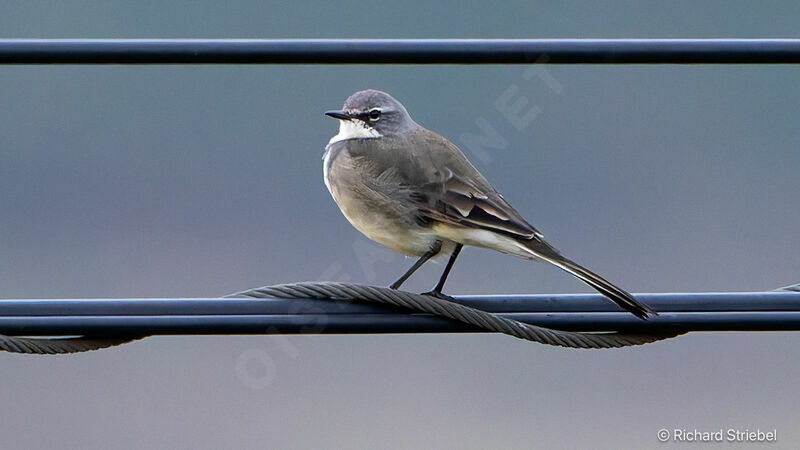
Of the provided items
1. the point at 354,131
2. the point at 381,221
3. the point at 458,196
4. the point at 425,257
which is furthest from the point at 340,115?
the point at 458,196

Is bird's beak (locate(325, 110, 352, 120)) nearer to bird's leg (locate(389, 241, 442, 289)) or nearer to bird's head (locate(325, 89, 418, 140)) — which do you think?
bird's head (locate(325, 89, 418, 140))

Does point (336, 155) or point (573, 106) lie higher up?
point (573, 106)

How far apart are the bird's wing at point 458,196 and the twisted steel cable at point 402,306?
919mm

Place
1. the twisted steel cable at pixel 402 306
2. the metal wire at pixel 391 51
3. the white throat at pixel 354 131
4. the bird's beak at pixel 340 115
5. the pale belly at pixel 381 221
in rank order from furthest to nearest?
the bird's beak at pixel 340 115
the white throat at pixel 354 131
the pale belly at pixel 381 221
the metal wire at pixel 391 51
the twisted steel cable at pixel 402 306

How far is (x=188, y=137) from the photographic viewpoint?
1725cm

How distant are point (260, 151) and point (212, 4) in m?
3.06

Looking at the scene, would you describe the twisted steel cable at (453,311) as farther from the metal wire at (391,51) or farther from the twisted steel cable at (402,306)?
the metal wire at (391,51)

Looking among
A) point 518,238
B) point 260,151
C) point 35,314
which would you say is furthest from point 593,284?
point 260,151

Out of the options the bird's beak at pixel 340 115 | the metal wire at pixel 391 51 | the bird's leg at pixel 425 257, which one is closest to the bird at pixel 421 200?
the bird's leg at pixel 425 257

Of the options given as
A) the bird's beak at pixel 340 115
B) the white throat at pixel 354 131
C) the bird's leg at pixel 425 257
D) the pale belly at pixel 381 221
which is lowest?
the bird's leg at pixel 425 257

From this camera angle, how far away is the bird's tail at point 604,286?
4.20 meters

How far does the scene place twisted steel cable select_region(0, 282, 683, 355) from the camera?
13.6ft

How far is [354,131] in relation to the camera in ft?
21.9

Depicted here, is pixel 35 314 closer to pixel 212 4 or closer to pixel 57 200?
pixel 57 200
